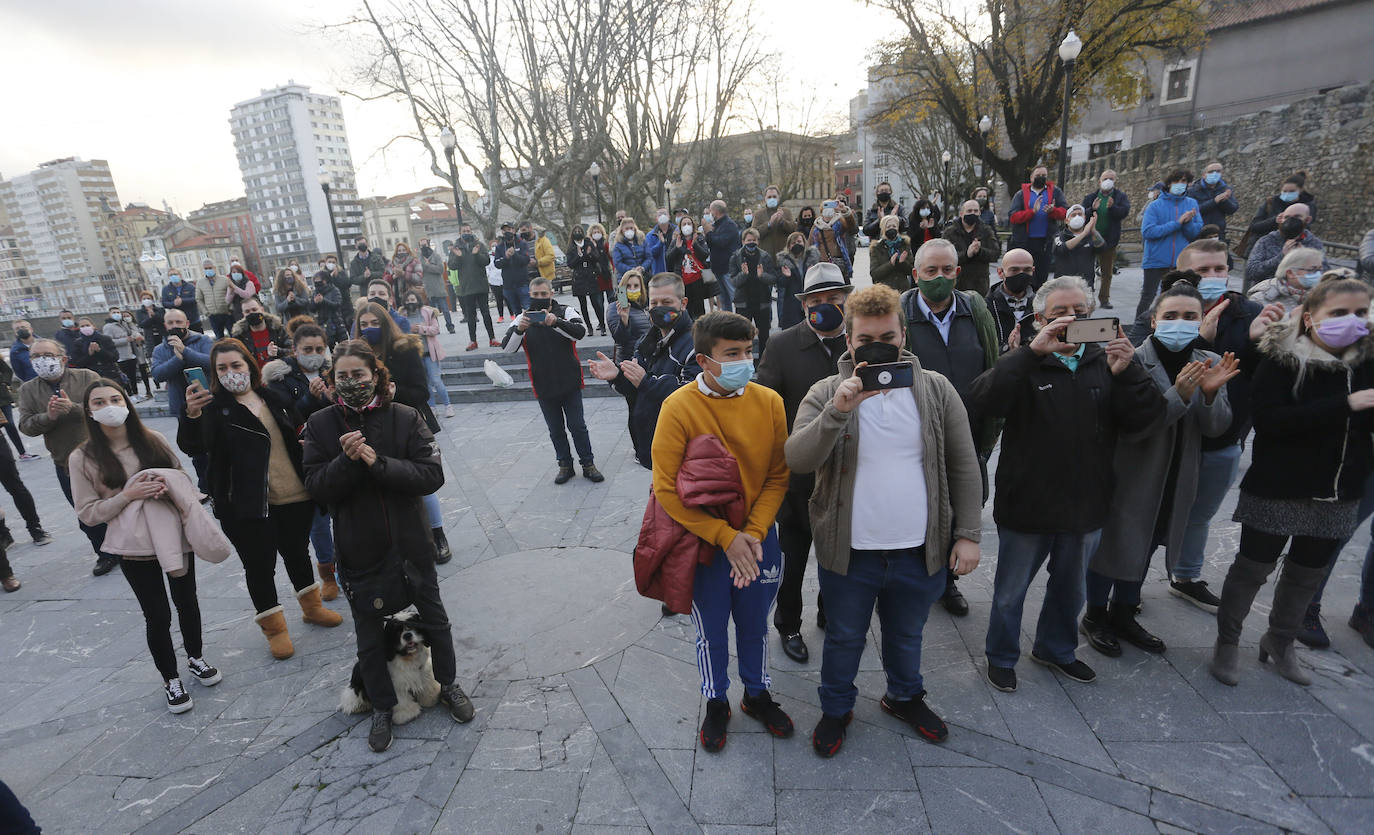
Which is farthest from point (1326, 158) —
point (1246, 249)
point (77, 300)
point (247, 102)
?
point (77, 300)

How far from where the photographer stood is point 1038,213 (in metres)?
9.29

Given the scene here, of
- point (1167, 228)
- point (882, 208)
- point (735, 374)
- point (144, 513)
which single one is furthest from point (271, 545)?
point (882, 208)

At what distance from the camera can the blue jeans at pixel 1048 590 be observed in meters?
2.93

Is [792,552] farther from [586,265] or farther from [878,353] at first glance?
[586,265]

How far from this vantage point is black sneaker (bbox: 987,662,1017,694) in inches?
121

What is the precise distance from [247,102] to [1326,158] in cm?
14157

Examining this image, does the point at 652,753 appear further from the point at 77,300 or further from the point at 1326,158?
the point at 77,300

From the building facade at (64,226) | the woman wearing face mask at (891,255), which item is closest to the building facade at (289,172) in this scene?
the building facade at (64,226)

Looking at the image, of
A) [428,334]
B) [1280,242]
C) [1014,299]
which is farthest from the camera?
[428,334]

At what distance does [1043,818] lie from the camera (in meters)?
2.38

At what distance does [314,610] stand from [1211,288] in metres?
5.69

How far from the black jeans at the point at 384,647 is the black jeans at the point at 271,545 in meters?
1.09

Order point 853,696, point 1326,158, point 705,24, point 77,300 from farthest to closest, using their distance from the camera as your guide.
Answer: point 77,300
point 705,24
point 1326,158
point 853,696

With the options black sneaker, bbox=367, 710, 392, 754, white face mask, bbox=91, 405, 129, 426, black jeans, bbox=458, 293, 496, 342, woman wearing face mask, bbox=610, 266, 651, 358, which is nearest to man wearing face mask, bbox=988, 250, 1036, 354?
woman wearing face mask, bbox=610, 266, 651, 358
